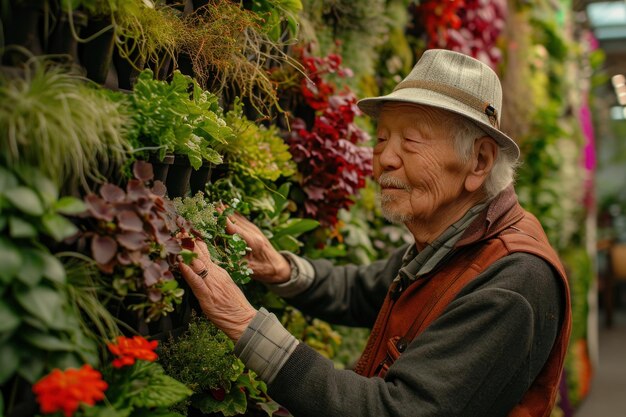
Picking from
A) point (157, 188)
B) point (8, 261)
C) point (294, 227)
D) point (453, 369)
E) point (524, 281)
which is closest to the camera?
point (8, 261)

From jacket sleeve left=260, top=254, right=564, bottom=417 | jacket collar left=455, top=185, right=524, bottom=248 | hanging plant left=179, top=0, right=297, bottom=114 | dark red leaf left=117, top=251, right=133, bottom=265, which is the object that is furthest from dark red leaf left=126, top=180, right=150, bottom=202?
jacket collar left=455, top=185, right=524, bottom=248

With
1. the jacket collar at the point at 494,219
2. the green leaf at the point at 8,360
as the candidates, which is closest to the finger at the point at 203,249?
the green leaf at the point at 8,360

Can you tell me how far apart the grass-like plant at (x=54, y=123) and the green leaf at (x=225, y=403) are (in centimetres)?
72

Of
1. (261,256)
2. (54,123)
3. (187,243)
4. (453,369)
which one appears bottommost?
(261,256)

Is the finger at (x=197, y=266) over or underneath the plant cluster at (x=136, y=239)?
underneath

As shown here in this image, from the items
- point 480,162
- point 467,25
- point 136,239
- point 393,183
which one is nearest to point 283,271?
point 393,183

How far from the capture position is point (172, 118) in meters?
1.46

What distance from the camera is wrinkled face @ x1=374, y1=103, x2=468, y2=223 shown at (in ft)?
6.10

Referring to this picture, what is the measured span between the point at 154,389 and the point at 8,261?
42cm

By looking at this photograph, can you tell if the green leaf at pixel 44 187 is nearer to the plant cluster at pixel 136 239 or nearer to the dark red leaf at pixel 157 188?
the plant cluster at pixel 136 239

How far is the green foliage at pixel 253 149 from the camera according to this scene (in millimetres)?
1849

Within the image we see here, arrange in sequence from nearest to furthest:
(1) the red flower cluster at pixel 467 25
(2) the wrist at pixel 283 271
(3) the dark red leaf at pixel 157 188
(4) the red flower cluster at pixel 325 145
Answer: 1. (3) the dark red leaf at pixel 157 188
2. (2) the wrist at pixel 283 271
3. (4) the red flower cluster at pixel 325 145
4. (1) the red flower cluster at pixel 467 25

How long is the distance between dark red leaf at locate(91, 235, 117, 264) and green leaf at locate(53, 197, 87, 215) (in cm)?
10

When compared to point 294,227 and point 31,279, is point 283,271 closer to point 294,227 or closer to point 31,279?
point 294,227
